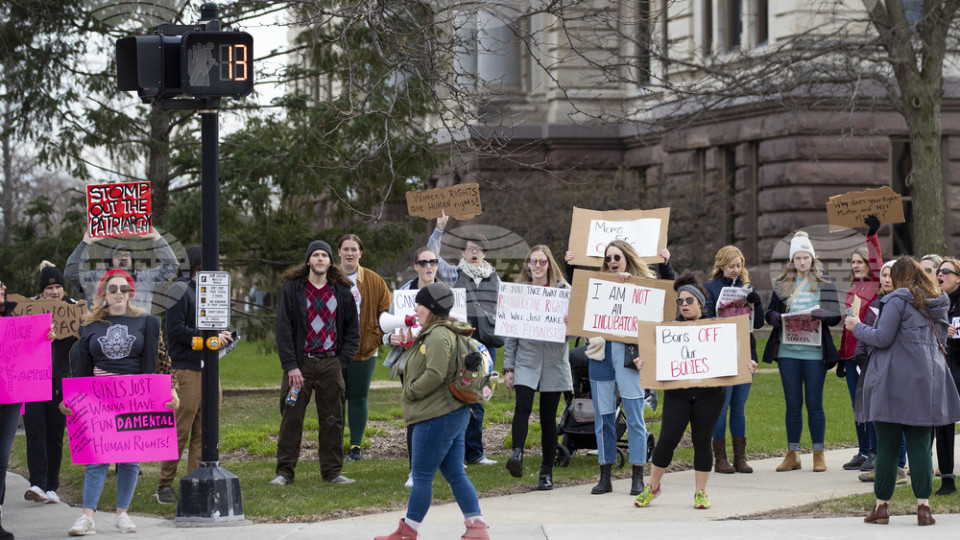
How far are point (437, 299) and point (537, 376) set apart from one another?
2.82 metres

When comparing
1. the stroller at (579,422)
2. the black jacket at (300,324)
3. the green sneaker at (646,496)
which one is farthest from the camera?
the stroller at (579,422)

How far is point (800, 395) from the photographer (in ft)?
36.6

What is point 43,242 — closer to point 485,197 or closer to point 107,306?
point 107,306

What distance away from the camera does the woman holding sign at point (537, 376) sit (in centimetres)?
1060

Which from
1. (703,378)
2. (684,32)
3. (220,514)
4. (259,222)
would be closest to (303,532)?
(220,514)

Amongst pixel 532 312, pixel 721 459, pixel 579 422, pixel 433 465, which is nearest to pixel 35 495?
pixel 433 465

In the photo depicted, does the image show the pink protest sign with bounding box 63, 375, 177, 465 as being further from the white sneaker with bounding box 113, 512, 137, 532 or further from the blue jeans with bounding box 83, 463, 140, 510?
the white sneaker with bounding box 113, 512, 137, 532

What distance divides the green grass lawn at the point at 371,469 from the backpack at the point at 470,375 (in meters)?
1.83

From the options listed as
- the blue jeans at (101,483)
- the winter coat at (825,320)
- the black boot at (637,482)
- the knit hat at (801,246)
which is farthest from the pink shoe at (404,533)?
the knit hat at (801,246)

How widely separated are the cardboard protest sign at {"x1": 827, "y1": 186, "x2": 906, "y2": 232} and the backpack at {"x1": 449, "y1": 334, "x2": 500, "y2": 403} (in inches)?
197

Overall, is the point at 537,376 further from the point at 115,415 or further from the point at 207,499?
the point at 115,415

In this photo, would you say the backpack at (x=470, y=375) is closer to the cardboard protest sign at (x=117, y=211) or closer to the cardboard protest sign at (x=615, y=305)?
the cardboard protest sign at (x=615, y=305)

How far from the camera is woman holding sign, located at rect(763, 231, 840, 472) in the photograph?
1098 centimetres

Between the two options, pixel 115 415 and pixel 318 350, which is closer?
pixel 115 415
